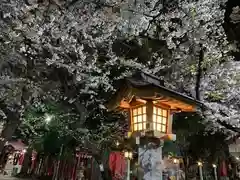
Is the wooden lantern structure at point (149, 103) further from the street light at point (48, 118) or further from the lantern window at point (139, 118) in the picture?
the street light at point (48, 118)

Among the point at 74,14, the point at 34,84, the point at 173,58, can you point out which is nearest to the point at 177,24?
the point at 173,58

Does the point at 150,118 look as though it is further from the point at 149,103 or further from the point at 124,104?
the point at 124,104

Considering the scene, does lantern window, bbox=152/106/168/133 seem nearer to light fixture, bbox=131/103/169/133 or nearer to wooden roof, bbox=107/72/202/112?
light fixture, bbox=131/103/169/133

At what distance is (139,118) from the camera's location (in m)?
5.20

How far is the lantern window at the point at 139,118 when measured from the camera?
502cm

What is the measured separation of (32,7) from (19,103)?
182 inches

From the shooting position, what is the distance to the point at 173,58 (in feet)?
A: 33.5

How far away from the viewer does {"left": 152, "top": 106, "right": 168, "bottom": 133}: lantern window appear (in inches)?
197

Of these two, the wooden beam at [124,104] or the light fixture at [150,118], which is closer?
the light fixture at [150,118]

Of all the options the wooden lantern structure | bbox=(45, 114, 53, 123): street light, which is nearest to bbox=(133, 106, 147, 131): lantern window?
the wooden lantern structure

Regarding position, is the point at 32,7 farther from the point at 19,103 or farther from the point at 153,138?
the point at 153,138

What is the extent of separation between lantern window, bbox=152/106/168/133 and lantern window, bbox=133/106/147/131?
20 cm

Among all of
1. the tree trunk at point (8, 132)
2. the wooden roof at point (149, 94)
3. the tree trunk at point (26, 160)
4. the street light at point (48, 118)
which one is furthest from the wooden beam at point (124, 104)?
the tree trunk at point (26, 160)

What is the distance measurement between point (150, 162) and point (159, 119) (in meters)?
0.90
